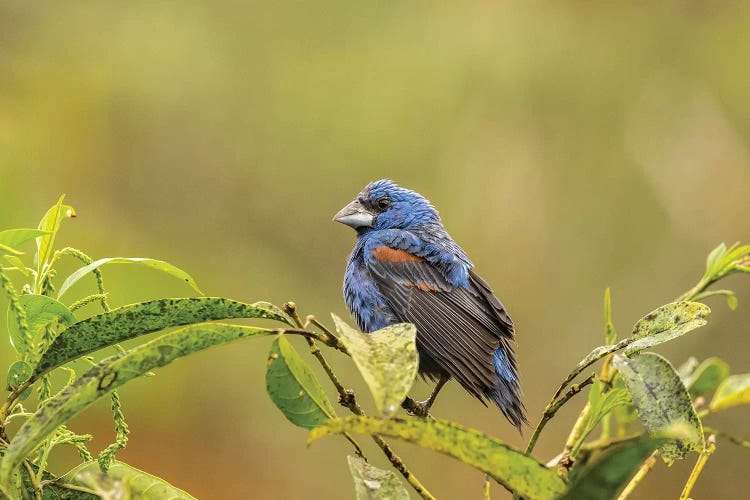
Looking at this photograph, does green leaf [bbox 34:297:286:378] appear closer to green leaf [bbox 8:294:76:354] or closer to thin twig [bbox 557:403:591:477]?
green leaf [bbox 8:294:76:354]

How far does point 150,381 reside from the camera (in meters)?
4.88

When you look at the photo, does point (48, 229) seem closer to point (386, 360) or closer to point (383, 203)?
point (386, 360)

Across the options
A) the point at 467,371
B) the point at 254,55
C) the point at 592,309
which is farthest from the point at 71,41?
the point at 467,371

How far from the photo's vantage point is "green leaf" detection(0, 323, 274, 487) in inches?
27.1

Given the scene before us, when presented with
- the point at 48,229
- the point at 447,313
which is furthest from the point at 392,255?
the point at 48,229

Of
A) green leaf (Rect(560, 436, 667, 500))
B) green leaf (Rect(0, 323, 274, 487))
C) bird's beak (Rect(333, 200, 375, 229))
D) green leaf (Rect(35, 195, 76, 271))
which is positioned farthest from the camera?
bird's beak (Rect(333, 200, 375, 229))

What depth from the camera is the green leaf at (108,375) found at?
2.26 ft

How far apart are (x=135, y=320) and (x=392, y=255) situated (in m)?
2.03

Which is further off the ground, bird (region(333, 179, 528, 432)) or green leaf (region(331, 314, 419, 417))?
bird (region(333, 179, 528, 432))

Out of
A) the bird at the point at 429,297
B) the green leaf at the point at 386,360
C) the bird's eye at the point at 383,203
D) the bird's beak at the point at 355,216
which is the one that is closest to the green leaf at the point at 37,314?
the green leaf at the point at 386,360

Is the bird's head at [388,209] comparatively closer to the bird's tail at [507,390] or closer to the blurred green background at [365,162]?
the bird's tail at [507,390]

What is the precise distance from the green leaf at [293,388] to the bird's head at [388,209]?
7.21 feet

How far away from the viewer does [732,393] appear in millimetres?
1326

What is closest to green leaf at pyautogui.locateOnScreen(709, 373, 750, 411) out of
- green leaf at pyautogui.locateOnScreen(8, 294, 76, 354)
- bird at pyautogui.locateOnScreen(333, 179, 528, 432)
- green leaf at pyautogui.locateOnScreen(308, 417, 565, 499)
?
green leaf at pyautogui.locateOnScreen(308, 417, 565, 499)
